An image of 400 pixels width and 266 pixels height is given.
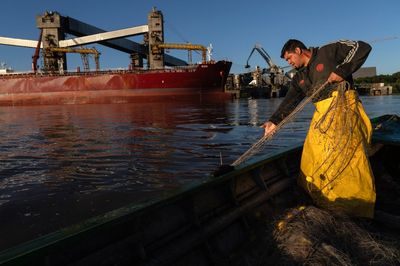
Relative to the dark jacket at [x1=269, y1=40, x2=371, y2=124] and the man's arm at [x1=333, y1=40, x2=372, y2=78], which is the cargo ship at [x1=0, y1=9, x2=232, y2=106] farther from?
the man's arm at [x1=333, y1=40, x2=372, y2=78]

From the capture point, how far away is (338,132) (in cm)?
341

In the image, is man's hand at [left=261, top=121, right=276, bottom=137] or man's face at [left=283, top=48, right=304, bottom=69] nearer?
man's face at [left=283, top=48, right=304, bottom=69]

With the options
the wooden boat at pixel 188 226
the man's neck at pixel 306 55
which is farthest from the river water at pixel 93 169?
the man's neck at pixel 306 55

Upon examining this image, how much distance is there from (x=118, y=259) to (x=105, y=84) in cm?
3972

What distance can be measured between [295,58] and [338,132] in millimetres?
882

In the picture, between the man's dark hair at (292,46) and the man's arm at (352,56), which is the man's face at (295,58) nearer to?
the man's dark hair at (292,46)

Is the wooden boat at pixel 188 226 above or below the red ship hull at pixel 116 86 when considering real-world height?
below

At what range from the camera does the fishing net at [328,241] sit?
2660 millimetres

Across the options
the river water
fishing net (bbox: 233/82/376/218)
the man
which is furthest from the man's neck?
the river water

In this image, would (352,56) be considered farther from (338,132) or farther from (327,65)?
(338,132)

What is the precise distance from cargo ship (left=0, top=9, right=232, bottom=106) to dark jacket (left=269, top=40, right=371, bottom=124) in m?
34.6

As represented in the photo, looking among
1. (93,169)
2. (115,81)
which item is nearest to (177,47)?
(115,81)

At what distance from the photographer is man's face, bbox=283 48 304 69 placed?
3.62 meters

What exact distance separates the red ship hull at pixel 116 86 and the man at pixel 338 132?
3499 cm
